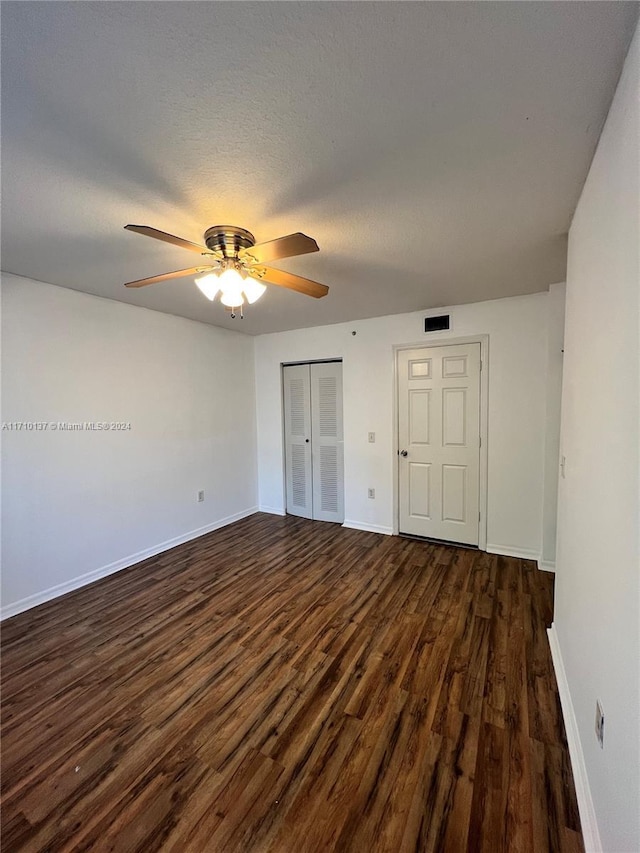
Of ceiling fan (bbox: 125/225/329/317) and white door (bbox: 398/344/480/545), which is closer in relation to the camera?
ceiling fan (bbox: 125/225/329/317)

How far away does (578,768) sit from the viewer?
128cm

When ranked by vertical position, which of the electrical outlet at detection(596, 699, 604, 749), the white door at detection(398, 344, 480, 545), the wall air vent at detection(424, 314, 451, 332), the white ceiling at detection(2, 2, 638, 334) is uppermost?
the white ceiling at detection(2, 2, 638, 334)

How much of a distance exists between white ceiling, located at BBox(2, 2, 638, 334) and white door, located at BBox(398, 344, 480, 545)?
145cm

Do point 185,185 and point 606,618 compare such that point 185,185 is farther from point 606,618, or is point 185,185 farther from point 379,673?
point 379,673

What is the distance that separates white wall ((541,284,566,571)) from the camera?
279 centimetres

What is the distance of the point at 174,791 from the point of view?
1287mm

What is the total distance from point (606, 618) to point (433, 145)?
1.70 m

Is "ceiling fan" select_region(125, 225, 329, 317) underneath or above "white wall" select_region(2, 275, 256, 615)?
above

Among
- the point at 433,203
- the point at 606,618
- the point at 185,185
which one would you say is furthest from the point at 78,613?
the point at 433,203

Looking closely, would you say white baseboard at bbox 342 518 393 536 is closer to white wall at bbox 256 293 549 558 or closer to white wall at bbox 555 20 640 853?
white wall at bbox 256 293 549 558

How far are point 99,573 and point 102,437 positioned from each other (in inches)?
46.3

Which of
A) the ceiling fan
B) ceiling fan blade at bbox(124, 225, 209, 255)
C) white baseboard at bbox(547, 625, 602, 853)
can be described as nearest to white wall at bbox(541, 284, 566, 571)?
white baseboard at bbox(547, 625, 602, 853)

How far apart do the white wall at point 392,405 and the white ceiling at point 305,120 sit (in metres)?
1.11

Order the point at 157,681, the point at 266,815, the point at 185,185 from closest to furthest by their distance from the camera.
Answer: the point at 266,815 < the point at 185,185 < the point at 157,681
